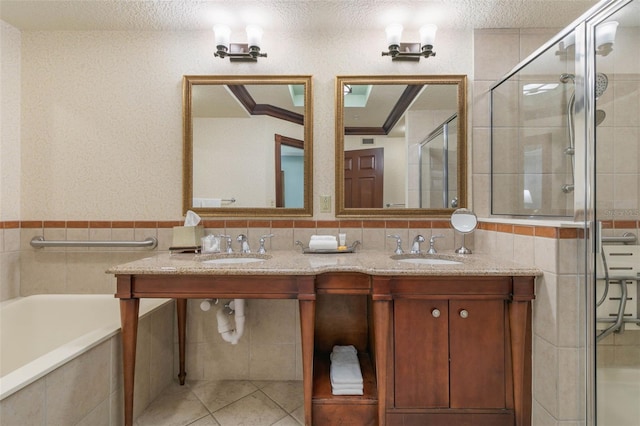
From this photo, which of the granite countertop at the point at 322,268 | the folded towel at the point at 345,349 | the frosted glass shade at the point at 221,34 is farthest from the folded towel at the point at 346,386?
the frosted glass shade at the point at 221,34

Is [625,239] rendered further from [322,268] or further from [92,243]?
[92,243]

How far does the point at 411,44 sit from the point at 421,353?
5.62ft

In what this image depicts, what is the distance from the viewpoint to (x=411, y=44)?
1873 millimetres

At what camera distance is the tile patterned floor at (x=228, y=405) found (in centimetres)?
155

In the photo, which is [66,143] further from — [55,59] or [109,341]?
[109,341]

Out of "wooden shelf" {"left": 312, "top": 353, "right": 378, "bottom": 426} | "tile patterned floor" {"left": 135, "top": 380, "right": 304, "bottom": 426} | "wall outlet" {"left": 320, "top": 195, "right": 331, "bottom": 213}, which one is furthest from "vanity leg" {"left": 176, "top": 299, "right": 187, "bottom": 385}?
"wall outlet" {"left": 320, "top": 195, "right": 331, "bottom": 213}

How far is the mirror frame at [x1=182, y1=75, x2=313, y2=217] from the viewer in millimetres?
1913

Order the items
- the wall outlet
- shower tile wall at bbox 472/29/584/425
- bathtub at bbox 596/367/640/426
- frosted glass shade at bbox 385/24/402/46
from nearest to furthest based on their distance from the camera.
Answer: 1. bathtub at bbox 596/367/640/426
2. shower tile wall at bbox 472/29/584/425
3. frosted glass shade at bbox 385/24/402/46
4. the wall outlet

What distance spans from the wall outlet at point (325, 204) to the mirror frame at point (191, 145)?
0.07 m

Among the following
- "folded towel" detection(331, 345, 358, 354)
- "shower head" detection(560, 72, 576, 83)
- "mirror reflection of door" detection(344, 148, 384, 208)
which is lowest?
"folded towel" detection(331, 345, 358, 354)

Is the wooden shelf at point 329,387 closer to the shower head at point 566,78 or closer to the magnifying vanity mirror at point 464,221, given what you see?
the magnifying vanity mirror at point 464,221

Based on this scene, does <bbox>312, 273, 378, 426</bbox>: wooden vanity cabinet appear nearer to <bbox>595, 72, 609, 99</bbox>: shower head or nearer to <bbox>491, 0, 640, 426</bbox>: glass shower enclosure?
<bbox>491, 0, 640, 426</bbox>: glass shower enclosure

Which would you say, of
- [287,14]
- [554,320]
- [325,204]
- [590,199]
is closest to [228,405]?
[325,204]

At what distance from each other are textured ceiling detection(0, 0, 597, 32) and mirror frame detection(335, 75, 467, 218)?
32cm
